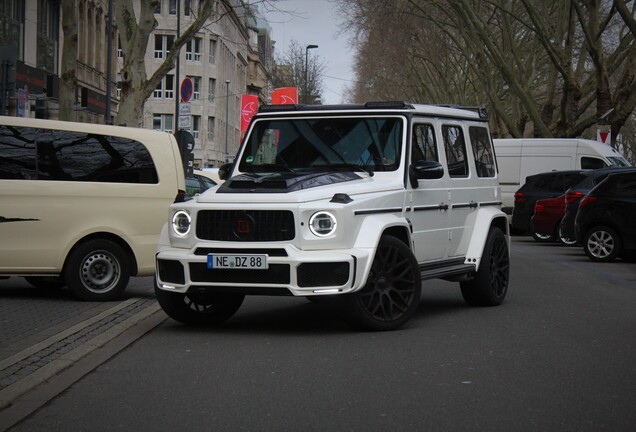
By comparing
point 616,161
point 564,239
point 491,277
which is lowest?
point 564,239

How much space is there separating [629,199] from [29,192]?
469 inches

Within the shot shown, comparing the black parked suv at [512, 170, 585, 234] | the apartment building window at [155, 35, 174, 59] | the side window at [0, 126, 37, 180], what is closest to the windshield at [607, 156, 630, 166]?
the black parked suv at [512, 170, 585, 234]

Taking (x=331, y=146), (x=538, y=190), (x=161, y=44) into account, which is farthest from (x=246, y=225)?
(x=161, y=44)

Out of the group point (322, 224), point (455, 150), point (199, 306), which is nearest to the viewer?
point (322, 224)

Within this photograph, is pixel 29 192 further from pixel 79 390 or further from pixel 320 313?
pixel 79 390

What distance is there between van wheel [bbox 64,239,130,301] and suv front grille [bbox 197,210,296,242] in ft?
10.9

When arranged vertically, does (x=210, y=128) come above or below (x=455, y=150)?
above

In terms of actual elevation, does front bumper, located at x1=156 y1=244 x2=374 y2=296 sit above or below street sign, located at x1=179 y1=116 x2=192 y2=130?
below

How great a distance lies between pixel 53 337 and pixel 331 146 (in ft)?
10.5

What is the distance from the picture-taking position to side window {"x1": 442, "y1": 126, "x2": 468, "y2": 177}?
479 inches

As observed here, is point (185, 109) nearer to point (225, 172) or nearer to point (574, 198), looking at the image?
point (574, 198)

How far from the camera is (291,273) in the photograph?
9.66 metres

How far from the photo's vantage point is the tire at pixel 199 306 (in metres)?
10.6

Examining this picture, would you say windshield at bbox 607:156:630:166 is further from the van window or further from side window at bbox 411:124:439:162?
side window at bbox 411:124:439:162
